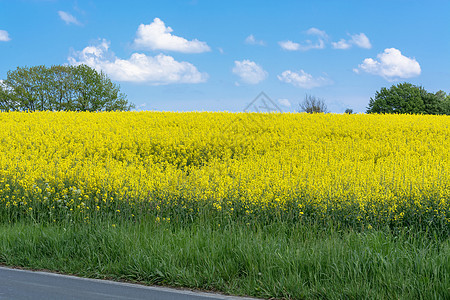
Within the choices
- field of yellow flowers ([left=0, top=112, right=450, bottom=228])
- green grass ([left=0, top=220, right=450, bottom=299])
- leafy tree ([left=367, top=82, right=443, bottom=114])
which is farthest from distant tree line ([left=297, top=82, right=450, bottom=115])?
green grass ([left=0, top=220, right=450, bottom=299])

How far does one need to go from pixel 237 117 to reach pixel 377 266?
1767 centimetres

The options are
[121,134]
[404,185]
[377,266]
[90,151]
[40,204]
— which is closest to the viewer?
[377,266]

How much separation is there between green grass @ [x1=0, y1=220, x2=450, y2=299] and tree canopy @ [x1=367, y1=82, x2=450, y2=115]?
51.1 m

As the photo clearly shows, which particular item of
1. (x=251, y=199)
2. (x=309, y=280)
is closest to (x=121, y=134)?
(x=251, y=199)

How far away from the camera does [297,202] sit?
8.22 m

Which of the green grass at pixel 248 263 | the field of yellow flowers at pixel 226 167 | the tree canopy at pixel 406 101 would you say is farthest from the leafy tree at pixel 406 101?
the green grass at pixel 248 263

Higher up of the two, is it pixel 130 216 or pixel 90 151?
pixel 90 151

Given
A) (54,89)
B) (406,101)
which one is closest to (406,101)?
(406,101)

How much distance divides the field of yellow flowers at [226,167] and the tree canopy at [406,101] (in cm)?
3097

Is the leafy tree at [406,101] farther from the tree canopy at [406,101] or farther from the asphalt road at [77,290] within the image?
the asphalt road at [77,290]

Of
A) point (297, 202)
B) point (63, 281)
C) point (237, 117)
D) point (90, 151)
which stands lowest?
point (63, 281)

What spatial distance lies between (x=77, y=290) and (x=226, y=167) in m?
7.69

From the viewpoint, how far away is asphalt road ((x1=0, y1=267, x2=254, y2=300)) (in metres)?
4.95

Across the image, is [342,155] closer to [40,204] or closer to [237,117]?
[237,117]
